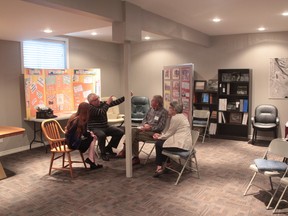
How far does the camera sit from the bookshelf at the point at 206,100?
302 inches

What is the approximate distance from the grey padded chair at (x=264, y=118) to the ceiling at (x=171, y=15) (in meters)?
1.95

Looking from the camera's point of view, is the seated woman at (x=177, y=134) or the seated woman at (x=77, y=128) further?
the seated woman at (x=77, y=128)

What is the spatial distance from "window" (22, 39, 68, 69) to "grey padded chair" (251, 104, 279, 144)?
4926 mm

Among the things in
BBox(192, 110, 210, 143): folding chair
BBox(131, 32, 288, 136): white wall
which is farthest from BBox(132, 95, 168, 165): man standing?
BBox(131, 32, 288, 136): white wall

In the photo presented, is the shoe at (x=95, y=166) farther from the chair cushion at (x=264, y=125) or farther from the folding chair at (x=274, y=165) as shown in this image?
the chair cushion at (x=264, y=125)

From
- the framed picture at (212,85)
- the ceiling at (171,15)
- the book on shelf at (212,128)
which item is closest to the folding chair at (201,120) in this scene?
the book on shelf at (212,128)

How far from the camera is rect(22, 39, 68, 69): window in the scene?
651 centimetres

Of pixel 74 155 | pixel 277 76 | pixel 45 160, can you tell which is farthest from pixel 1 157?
pixel 277 76

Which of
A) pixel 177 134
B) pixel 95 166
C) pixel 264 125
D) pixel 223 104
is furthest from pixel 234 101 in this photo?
pixel 95 166

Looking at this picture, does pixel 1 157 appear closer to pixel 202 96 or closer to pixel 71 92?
pixel 71 92

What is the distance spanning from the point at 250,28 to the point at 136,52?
3710mm

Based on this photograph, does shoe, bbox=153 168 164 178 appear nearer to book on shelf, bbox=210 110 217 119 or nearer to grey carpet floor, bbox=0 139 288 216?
grey carpet floor, bbox=0 139 288 216

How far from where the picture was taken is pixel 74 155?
589 cm

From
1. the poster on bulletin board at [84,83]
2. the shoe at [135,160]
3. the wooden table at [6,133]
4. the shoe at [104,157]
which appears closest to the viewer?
the wooden table at [6,133]
